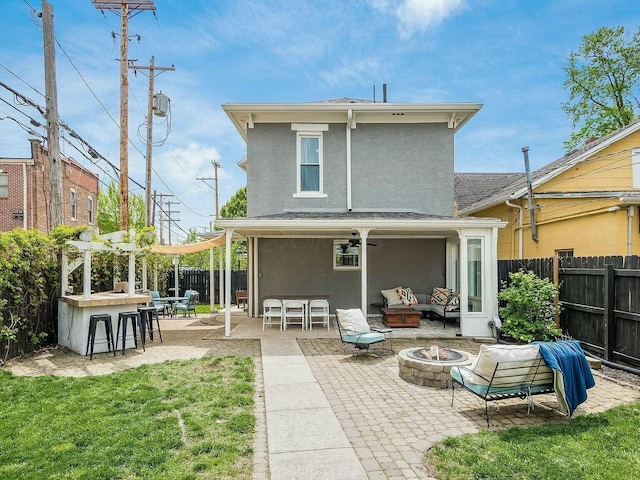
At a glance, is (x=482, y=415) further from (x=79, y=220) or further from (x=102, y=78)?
(x=79, y=220)

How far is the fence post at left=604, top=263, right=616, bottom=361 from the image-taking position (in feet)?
21.8

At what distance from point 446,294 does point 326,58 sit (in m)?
10.0

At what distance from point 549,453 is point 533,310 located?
187 inches

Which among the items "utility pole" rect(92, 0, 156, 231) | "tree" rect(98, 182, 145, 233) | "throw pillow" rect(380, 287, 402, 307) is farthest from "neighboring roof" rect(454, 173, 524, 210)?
"tree" rect(98, 182, 145, 233)

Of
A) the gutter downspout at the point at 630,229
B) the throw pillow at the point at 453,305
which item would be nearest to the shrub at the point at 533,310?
the throw pillow at the point at 453,305

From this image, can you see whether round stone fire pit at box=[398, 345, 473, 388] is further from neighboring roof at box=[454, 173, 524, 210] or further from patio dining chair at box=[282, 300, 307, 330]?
neighboring roof at box=[454, 173, 524, 210]

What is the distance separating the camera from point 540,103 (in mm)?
22484

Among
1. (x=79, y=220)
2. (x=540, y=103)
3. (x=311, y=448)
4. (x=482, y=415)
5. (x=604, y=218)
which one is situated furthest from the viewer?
(x=79, y=220)

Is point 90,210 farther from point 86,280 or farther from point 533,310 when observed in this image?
point 533,310

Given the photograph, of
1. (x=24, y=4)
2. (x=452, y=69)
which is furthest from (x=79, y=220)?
(x=452, y=69)

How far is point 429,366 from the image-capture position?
5.71 m

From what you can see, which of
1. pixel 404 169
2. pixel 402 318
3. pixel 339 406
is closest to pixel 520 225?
pixel 404 169

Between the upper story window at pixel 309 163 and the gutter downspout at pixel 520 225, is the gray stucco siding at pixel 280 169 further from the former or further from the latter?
the gutter downspout at pixel 520 225

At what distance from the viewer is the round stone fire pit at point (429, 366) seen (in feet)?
18.6
